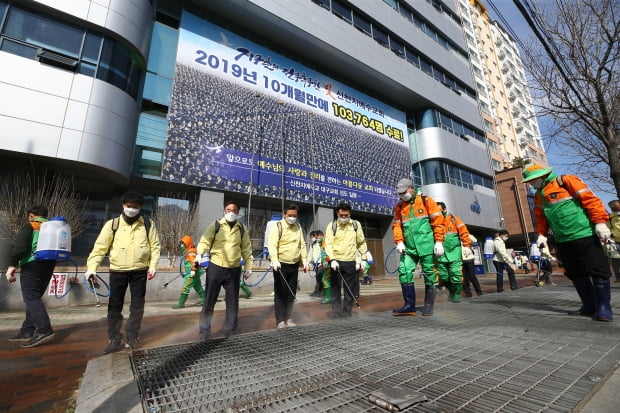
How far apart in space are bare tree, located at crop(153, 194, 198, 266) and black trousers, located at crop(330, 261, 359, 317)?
871cm

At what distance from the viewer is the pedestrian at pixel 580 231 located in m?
3.30

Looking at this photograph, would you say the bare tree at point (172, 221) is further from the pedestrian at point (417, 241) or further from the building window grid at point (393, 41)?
the building window grid at point (393, 41)

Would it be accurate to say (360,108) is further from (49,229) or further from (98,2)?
(49,229)

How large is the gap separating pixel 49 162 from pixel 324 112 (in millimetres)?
13585

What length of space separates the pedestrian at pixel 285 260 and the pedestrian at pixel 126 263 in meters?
1.58

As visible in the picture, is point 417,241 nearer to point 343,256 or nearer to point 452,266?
point 343,256

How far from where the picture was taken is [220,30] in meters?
15.3

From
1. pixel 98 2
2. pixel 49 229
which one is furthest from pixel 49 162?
pixel 49 229

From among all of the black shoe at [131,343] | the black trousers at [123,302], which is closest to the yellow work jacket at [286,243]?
the black trousers at [123,302]

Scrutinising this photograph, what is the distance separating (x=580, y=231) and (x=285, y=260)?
12.3 feet

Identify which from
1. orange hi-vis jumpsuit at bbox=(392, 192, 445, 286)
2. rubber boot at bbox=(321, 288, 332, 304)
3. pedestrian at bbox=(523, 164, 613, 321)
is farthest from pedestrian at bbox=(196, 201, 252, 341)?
pedestrian at bbox=(523, 164, 613, 321)

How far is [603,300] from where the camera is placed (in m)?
3.24

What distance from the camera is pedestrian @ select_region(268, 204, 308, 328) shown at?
4.18 meters

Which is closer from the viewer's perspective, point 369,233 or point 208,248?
point 208,248
